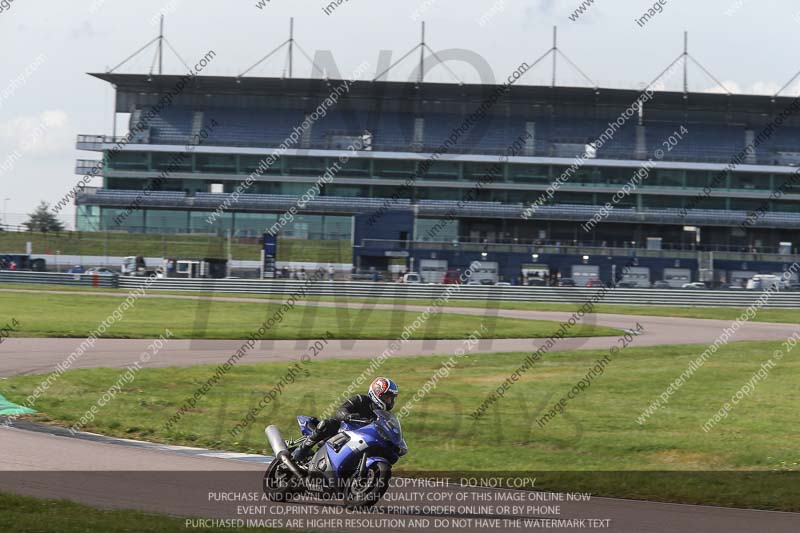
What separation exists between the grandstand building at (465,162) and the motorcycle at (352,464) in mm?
71586

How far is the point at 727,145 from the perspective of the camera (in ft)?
286

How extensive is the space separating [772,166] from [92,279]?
60.0 m

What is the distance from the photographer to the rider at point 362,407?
9492mm

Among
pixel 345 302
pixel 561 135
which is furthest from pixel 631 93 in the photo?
pixel 345 302

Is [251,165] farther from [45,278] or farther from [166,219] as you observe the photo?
[45,278]

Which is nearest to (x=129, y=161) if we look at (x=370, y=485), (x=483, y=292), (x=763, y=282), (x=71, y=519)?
(x=483, y=292)

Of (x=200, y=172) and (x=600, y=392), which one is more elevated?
(x=200, y=172)

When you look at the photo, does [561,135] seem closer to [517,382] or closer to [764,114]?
[764,114]

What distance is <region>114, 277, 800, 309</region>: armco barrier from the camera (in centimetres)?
5241

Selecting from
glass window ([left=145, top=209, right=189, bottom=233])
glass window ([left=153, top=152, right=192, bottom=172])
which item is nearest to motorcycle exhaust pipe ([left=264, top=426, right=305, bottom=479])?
glass window ([left=145, top=209, right=189, bottom=233])

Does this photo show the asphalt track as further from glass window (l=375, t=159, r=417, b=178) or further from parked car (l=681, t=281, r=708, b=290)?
glass window (l=375, t=159, r=417, b=178)

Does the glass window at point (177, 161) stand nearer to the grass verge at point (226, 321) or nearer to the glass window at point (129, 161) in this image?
A: the glass window at point (129, 161)

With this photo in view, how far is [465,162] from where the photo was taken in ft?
280

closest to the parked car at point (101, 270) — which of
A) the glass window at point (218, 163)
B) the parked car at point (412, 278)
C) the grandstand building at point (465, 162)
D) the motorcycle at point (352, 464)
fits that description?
the grandstand building at point (465, 162)
